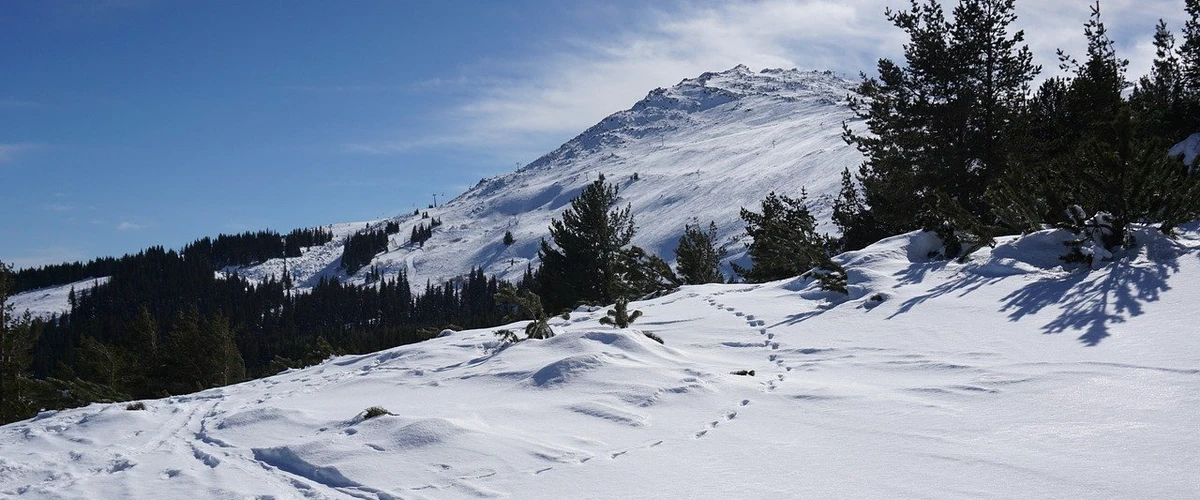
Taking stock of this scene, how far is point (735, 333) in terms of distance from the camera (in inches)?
351

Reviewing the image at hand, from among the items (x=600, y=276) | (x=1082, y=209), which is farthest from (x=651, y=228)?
(x=1082, y=209)

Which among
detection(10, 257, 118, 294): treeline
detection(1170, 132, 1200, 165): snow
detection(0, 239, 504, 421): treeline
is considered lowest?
detection(0, 239, 504, 421): treeline

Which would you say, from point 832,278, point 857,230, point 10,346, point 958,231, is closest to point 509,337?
point 832,278

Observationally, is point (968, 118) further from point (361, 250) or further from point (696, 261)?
point (361, 250)

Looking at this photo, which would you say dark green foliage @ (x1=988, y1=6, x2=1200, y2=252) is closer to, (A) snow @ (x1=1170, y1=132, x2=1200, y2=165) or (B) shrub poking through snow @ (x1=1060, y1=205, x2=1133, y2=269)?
(B) shrub poking through snow @ (x1=1060, y1=205, x2=1133, y2=269)

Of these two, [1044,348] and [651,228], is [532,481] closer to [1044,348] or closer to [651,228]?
[1044,348]

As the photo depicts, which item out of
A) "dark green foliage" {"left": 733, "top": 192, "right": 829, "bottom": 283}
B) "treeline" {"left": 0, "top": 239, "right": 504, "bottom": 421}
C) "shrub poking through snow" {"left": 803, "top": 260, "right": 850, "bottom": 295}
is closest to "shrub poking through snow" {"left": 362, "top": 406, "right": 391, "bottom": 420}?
"shrub poking through snow" {"left": 803, "top": 260, "right": 850, "bottom": 295}

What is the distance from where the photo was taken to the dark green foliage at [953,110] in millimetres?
17750

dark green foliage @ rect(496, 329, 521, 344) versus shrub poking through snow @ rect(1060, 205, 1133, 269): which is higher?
shrub poking through snow @ rect(1060, 205, 1133, 269)

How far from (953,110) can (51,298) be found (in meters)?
213

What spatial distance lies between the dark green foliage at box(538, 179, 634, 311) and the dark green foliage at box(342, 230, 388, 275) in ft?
551

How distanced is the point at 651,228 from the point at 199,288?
103 m

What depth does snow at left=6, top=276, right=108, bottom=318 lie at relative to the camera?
529 ft

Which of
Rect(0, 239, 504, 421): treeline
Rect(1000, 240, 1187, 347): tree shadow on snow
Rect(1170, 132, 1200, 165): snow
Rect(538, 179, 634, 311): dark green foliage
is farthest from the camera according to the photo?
Rect(0, 239, 504, 421): treeline
